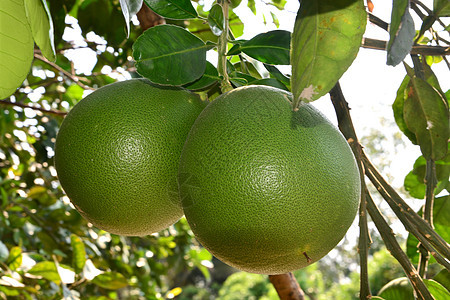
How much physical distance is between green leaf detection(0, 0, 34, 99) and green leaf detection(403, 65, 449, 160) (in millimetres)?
808

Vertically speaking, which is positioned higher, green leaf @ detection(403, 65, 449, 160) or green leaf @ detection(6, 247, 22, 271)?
green leaf @ detection(403, 65, 449, 160)

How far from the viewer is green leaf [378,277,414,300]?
2.87ft

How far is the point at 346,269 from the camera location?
1534cm

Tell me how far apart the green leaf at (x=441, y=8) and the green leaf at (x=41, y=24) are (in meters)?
0.66

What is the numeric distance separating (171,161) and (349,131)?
13.9 inches

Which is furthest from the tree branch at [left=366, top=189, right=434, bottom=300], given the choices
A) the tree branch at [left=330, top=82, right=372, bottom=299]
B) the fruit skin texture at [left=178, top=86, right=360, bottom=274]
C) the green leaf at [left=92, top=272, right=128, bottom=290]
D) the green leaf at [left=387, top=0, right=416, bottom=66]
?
the green leaf at [left=92, top=272, right=128, bottom=290]

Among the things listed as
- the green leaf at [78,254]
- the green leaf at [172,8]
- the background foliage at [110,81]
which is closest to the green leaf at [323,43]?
the background foliage at [110,81]

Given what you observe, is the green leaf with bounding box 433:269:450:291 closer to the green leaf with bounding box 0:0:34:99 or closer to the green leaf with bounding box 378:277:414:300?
the green leaf with bounding box 378:277:414:300

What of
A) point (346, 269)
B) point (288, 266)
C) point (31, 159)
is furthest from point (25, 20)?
point (346, 269)

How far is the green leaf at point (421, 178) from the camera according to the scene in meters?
1.20

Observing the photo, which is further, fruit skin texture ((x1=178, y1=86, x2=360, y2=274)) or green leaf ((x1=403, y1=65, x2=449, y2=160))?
green leaf ((x1=403, y1=65, x2=449, y2=160))

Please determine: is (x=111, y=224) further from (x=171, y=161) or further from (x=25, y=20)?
(x=25, y=20)

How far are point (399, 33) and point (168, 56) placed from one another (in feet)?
1.25

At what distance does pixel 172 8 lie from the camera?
85 cm
